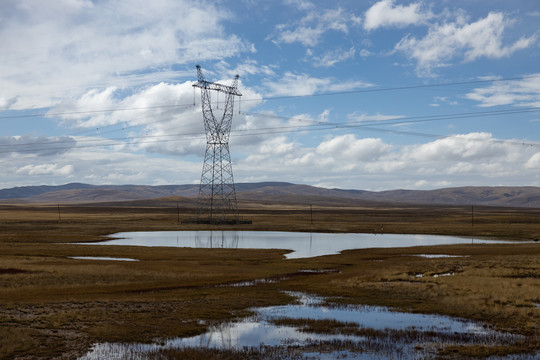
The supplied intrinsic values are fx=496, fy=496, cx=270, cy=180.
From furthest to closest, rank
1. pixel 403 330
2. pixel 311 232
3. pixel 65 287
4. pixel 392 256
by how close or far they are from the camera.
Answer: pixel 311 232 < pixel 392 256 < pixel 65 287 < pixel 403 330

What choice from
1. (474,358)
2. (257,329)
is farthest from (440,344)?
(257,329)

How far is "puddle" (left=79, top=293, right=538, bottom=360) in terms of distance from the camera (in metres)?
21.5

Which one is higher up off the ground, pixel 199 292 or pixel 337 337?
pixel 337 337

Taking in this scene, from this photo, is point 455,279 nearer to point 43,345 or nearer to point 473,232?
point 43,345

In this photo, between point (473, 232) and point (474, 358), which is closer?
point (474, 358)

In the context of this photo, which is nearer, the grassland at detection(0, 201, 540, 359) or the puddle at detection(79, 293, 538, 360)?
the puddle at detection(79, 293, 538, 360)

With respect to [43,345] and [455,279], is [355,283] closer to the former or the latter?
[455,279]

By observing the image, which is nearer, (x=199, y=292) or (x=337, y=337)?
(x=337, y=337)

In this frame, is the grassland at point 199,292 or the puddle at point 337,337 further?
the grassland at point 199,292

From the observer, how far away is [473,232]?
11750 cm

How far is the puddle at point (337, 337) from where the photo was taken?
21469mm

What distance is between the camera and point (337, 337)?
24188 mm

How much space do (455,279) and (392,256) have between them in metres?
25.9

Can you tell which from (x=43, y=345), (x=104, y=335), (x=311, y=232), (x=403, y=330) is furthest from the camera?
(x=311, y=232)
